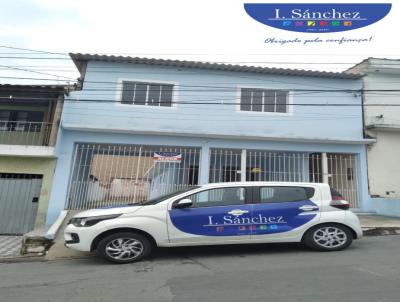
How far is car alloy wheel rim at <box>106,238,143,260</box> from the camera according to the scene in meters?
6.12

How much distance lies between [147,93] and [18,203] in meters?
5.52

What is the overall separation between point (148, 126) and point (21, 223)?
503 cm

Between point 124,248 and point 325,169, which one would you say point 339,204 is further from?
point 325,169

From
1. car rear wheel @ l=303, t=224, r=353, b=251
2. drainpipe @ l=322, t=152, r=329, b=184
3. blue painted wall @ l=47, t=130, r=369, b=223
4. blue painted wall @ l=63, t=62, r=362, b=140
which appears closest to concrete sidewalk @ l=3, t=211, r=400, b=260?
blue painted wall @ l=47, t=130, r=369, b=223

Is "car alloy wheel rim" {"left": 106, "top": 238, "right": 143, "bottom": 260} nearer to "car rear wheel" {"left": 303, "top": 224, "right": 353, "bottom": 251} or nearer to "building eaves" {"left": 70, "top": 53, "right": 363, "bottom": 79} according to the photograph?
"car rear wheel" {"left": 303, "top": 224, "right": 353, "bottom": 251}

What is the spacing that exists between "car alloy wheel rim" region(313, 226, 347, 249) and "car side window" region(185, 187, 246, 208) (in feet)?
5.35

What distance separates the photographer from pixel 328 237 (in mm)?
6617

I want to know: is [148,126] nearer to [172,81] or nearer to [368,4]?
[172,81]

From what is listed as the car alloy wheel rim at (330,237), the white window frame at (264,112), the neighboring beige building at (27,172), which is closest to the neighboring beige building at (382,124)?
the white window frame at (264,112)

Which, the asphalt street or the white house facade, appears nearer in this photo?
the asphalt street

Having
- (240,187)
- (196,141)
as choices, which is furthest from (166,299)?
(196,141)

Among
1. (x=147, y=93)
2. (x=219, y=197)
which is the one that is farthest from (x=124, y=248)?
(x=147, y=93)

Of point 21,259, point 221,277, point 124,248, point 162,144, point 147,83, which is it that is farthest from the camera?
point 147,83

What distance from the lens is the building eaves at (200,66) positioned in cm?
1187
